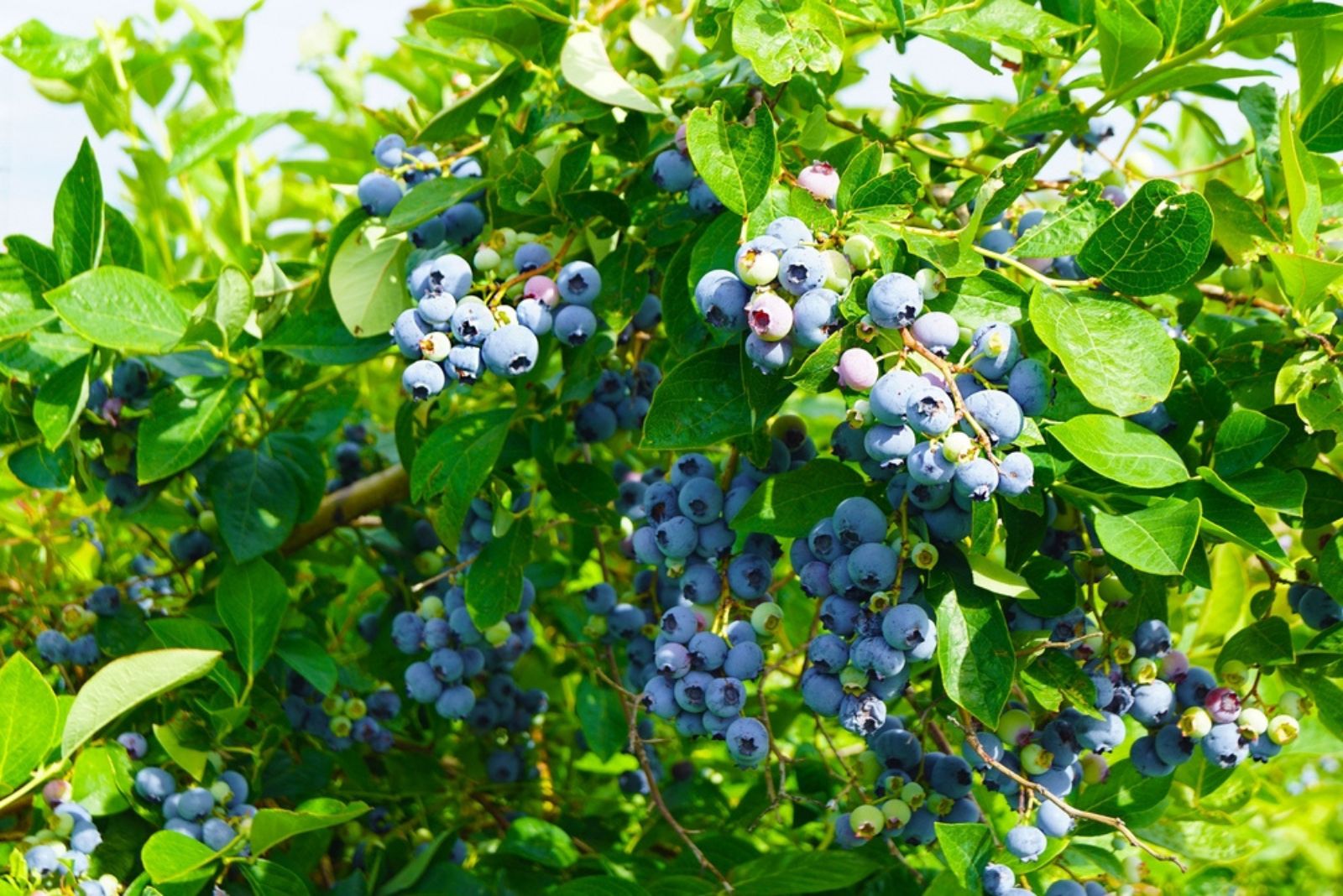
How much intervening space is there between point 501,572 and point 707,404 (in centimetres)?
45

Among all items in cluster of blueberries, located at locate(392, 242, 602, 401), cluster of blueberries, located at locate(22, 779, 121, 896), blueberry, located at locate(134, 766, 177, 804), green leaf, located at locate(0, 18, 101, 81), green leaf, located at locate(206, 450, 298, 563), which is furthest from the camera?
green leaf, located at locate(0, 18, 101, 81)

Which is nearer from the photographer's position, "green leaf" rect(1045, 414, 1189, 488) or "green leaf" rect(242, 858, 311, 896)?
"green leaf" rect(1045, 414, 1189, 488)

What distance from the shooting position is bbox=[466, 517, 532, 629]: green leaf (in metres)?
1.37

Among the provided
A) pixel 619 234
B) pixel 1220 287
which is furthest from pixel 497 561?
pixel 1220 287

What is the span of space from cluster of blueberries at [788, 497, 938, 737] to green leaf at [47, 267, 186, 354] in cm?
72

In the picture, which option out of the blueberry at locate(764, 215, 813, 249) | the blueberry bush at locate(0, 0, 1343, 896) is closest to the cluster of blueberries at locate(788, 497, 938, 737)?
the blueberry bush at locate(0, 0, 1343, 896)

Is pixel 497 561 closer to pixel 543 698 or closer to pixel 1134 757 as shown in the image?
pixel 543 698

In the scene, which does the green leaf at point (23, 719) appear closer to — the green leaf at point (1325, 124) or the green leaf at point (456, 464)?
the green leaf at point (456, 464)

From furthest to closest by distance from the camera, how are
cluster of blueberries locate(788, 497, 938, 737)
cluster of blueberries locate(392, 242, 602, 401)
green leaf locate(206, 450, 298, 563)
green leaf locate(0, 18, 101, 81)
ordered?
green leaf locate(0, 18, 101, 81), green leaf locate(206, 450, 298, 563), cluster of blueberries locate(392, 242, 602, 401), cluster of blueberries locate(788, 497, 938, 737)

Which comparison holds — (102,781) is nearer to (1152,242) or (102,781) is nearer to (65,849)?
(65,849)

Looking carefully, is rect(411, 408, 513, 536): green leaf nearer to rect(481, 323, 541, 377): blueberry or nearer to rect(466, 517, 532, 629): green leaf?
rect(466, 517, 532, 629): green leaf

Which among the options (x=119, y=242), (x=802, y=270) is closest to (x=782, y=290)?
(x=802, y=270)

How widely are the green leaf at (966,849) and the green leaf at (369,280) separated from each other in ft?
2.47

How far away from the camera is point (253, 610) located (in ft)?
4.55
